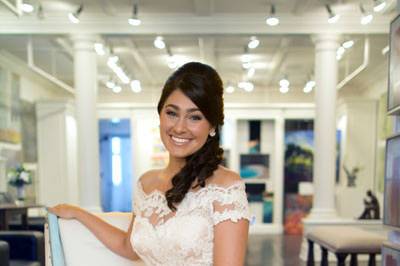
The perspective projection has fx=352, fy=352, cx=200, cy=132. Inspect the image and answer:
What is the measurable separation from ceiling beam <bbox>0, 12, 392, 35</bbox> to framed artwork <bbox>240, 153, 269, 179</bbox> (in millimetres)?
3054

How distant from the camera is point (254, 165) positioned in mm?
6461

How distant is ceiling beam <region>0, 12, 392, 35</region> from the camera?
3762 mm

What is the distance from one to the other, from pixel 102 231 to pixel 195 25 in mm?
2930

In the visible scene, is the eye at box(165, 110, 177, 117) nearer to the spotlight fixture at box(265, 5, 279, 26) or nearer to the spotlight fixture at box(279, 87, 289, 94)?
the spotlight fixture at box(265, 5, 279, 26)

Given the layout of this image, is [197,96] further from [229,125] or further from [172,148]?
[229,125]

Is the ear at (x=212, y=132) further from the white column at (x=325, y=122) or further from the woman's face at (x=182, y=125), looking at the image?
the white column at (x=325, y=122)

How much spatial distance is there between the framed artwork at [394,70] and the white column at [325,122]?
2.21 meters

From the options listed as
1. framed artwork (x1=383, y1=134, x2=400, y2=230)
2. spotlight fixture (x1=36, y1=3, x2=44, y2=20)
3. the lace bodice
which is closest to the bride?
the lace bodice

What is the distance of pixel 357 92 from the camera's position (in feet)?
21.9

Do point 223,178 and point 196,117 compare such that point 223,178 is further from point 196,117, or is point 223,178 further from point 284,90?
point 284,90

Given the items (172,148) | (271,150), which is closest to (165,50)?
(271,150)

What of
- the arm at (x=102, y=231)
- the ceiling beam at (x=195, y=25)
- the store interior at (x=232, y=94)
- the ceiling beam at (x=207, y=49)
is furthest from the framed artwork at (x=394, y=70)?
the ceiling beam at (x=207, y=49)

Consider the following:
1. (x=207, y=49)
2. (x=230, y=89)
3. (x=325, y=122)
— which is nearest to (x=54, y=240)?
(x=325, y=122)

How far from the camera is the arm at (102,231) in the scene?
4.20 ft
